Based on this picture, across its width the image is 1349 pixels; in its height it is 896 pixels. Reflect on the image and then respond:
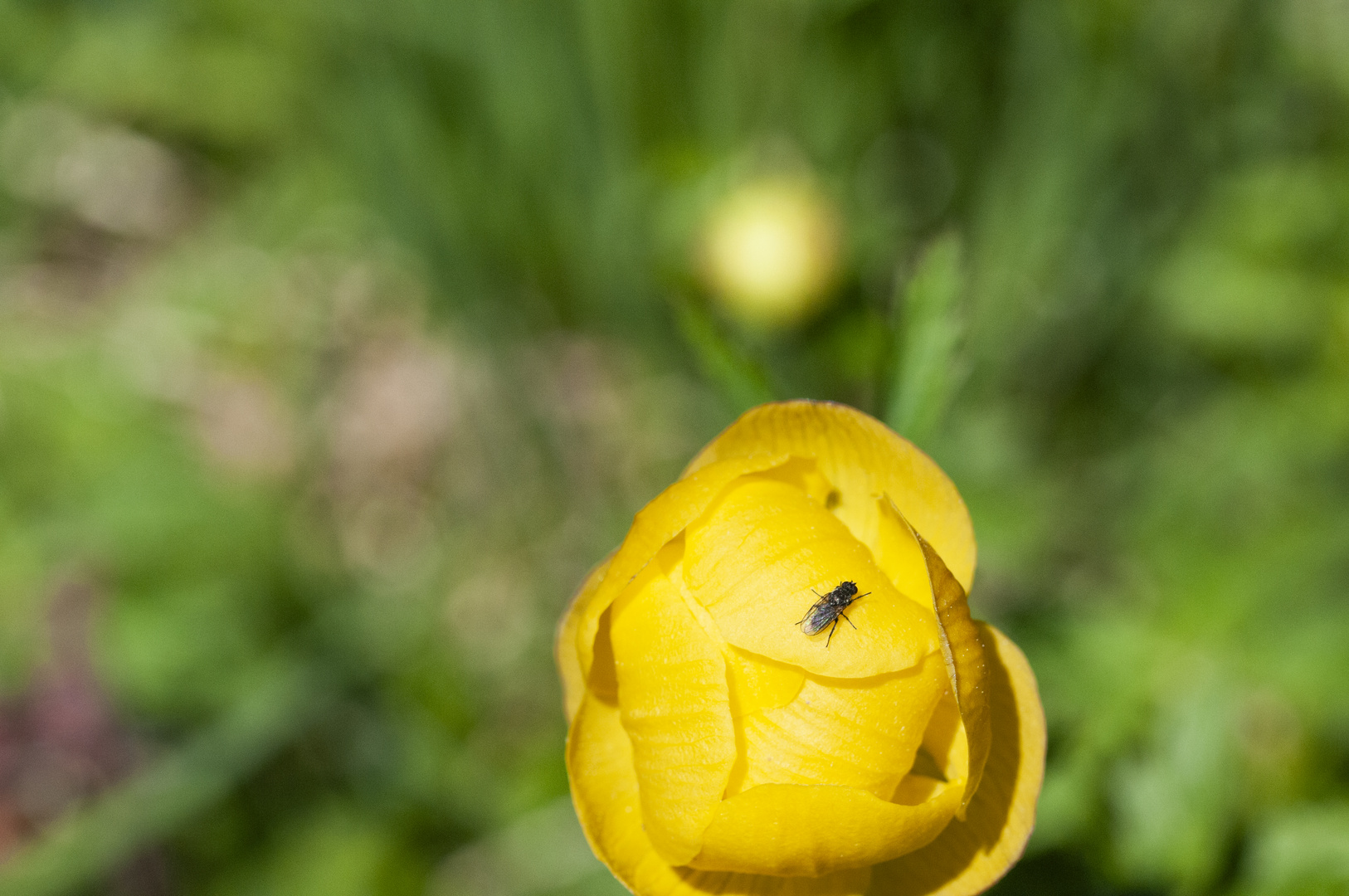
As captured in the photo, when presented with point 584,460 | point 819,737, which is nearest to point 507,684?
point 584,460

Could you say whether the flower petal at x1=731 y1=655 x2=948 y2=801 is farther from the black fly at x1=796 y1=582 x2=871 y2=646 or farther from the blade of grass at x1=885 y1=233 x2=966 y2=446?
the blade of grass at x1=885 y1=233 x2=966 y2=446

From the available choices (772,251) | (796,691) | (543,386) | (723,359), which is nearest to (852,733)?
(796,691)

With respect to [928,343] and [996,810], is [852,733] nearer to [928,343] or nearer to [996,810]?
[996,810]

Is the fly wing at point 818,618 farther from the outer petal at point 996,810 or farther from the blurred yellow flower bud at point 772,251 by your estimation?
the blurred yellow flower bud at point 772,251

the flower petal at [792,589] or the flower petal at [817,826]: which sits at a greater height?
the flower petal at [792,589]

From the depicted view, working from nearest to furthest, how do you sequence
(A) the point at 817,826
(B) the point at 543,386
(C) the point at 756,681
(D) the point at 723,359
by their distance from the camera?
(A) the point at 817,826 < (C) the point at 756,681 < (D) the point at 723,359 < (B) the point at 543,386

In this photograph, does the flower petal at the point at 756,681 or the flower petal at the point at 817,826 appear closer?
the flower petal at the point at 817,826

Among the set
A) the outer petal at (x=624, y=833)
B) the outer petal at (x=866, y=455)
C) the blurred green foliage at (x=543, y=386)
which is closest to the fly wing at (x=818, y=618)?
the outer petal at (x=866, y=455)
